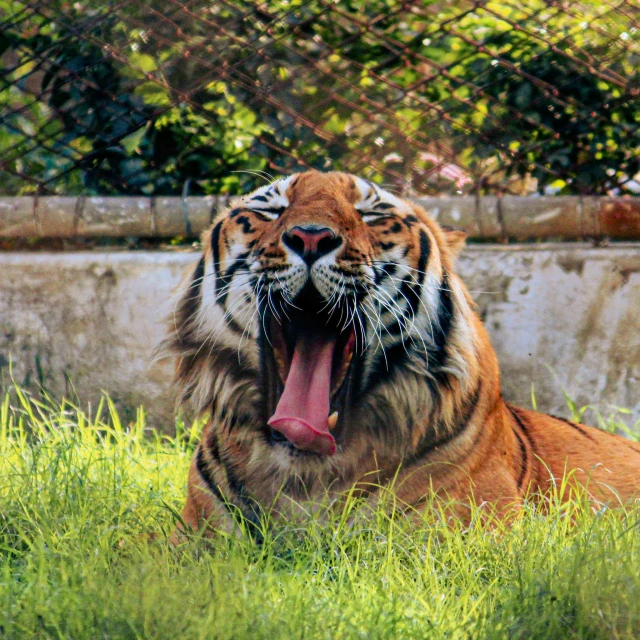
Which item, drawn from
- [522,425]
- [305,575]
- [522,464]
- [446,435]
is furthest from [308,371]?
[522,425]

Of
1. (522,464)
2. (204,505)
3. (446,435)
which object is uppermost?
(446,435)

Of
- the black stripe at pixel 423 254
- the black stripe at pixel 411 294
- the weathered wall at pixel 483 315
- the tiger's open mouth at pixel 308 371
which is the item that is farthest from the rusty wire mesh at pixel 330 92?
the tiger's open mouth at pixel 308 371

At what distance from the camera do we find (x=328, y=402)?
2.80 meters

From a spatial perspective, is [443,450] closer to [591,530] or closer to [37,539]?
[591,530]

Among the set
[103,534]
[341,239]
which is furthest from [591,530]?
[103,534]

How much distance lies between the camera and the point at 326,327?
2898 millimetres

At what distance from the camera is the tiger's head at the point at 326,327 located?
2775mm

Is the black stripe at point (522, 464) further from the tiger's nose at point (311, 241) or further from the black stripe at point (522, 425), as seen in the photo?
the tiger's nose at point (311, 241)

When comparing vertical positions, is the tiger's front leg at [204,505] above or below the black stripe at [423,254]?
below

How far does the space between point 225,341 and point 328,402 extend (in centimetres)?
44

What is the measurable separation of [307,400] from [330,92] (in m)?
2.04

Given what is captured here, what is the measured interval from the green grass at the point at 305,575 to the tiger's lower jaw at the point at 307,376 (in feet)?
0.86

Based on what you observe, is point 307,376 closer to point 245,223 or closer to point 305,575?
point 245,223

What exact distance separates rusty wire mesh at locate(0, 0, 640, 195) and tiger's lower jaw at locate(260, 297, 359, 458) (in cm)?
167
